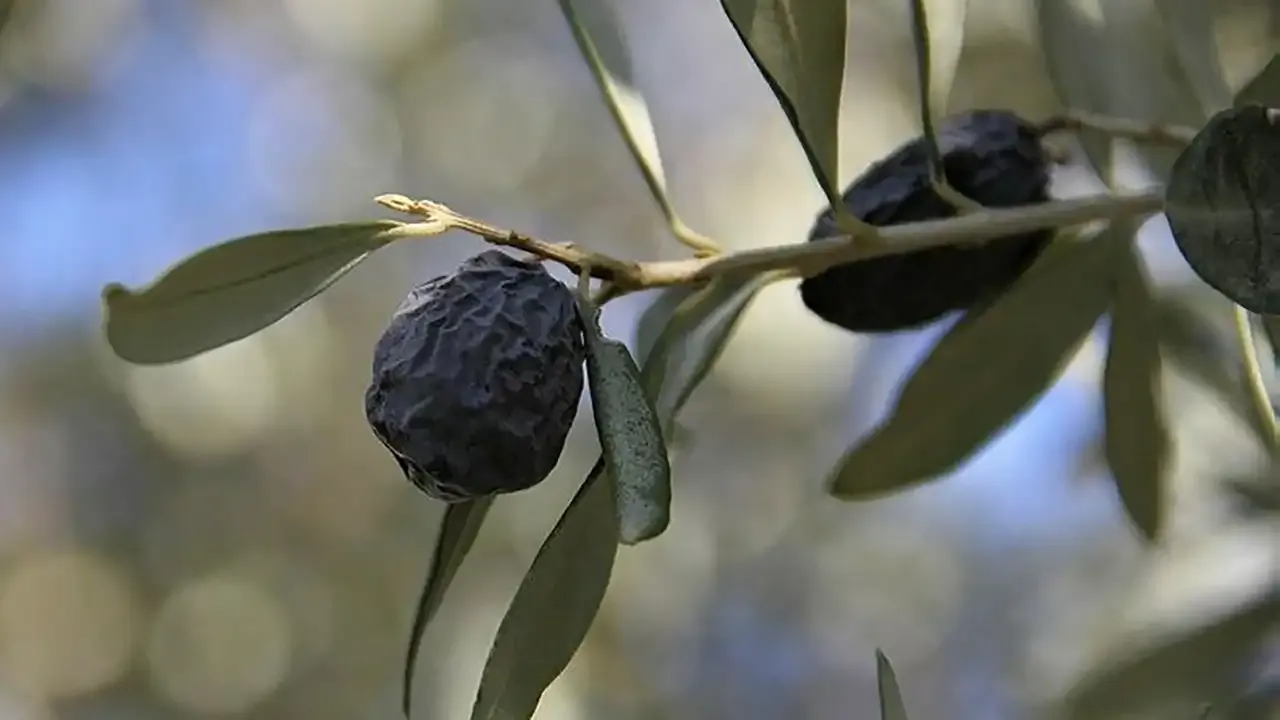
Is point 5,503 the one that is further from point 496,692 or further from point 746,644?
point 496,692

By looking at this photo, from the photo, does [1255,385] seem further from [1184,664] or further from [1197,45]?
[1184,664]

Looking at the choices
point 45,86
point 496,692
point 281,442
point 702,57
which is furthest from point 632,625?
point 496,692

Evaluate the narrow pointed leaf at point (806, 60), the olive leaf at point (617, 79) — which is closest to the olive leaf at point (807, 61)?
the narrow pointed leaf at point (806, 60)

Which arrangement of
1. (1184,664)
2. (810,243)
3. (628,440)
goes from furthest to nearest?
(1184,664), (810,243), (628,440)

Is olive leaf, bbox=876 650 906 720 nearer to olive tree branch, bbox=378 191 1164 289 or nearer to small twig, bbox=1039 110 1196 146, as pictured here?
olive tree branch, bbox=378 191 1164 289

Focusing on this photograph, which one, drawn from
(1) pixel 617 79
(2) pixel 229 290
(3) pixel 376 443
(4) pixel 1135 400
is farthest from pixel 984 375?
(3) pixel 376 443

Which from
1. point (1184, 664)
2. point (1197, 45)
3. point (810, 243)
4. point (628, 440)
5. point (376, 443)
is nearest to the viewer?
point (628, 440)
